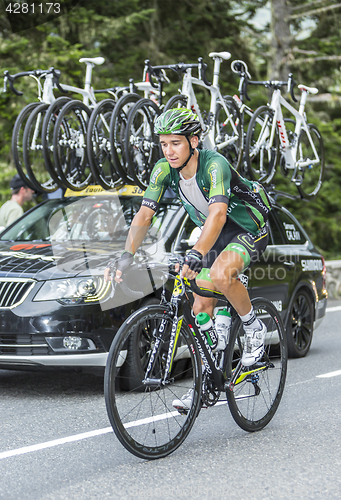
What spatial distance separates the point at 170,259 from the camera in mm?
5844

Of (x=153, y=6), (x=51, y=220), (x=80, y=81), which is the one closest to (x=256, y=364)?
(x=51, y=220)

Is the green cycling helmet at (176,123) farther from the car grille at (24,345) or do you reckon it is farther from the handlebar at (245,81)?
the handlebar at (245,81)

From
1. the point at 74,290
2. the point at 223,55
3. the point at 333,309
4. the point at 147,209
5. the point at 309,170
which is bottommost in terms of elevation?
the point at 333,309

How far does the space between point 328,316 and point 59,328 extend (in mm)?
6535

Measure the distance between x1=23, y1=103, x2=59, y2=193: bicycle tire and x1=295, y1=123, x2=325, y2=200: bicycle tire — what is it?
338 centimetres

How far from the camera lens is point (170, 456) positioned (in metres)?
4.13

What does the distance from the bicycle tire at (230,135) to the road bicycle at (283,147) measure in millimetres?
118

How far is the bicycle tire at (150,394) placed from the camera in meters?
3.75

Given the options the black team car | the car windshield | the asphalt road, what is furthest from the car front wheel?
the car windshield

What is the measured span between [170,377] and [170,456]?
0.48 meters

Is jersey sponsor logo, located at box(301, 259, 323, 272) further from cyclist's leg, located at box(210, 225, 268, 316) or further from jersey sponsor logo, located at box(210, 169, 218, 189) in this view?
jersey sponsor logo, located at box(210, 169, 218, 189)

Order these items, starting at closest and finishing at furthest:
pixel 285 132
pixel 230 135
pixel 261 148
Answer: pixel 230 135
pixel 261 148
pixel 285 132

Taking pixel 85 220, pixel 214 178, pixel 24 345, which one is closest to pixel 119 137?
pixel 85 220

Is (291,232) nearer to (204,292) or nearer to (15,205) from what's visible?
(15,205)
